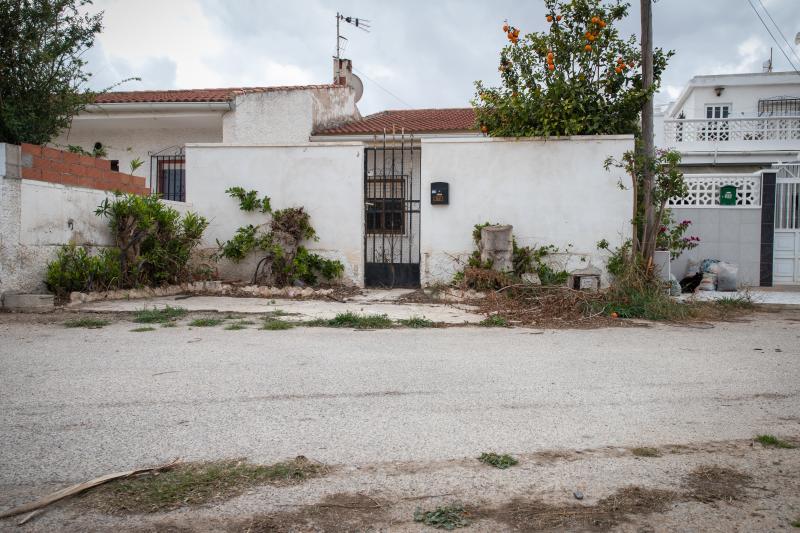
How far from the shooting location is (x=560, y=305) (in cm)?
787

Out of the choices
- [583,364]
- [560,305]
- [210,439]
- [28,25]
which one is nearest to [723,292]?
[560,305]

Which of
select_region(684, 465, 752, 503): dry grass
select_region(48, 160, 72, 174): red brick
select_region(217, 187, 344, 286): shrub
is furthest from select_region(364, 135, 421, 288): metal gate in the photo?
select_region(684, 465, 752, 503): dry grass

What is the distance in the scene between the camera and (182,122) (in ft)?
46.9

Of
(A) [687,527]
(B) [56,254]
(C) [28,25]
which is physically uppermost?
(C) [28,25]

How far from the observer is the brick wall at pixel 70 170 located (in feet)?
24.6

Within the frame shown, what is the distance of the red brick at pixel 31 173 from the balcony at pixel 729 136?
1838 centimetres

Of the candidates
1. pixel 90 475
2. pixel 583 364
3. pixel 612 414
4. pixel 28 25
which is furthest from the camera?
pixel 28 25

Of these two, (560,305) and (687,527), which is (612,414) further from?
(560,305)

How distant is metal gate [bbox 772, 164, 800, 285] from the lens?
12273 mm

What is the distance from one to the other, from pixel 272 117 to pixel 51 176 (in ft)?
22.1

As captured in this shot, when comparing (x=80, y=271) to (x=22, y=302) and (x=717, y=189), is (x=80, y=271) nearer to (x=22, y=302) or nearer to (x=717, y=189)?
(x=22, y=302)

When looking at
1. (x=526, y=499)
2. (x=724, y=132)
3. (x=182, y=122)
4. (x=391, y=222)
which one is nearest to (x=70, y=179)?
(x=391, y=222)

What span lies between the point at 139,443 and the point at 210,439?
1.19 ft

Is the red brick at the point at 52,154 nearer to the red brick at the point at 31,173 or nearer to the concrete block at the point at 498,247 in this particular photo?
the red brick at the point at 31,173
